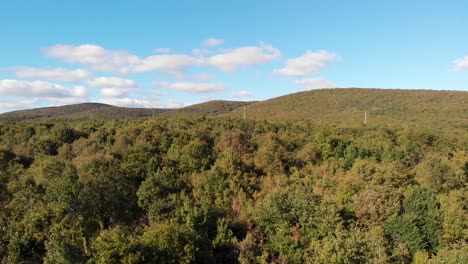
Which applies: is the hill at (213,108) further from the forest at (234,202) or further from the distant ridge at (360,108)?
the forest at (234,202)

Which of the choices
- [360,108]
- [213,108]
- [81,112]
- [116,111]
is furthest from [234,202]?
[81,112]

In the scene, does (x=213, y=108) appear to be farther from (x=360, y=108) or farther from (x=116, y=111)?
(x=360, y=108)

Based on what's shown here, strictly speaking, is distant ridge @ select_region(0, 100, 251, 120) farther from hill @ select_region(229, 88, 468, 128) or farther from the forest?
the forest

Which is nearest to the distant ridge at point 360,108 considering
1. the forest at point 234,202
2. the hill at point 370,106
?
the hill at point 370,106

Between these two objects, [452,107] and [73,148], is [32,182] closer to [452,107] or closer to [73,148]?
[73,148]

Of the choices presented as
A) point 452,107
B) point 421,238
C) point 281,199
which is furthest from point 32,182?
point 452,107

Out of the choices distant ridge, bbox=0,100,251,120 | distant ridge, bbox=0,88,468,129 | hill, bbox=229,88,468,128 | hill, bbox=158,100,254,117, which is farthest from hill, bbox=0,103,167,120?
hill, bbox=229,88,468,128
